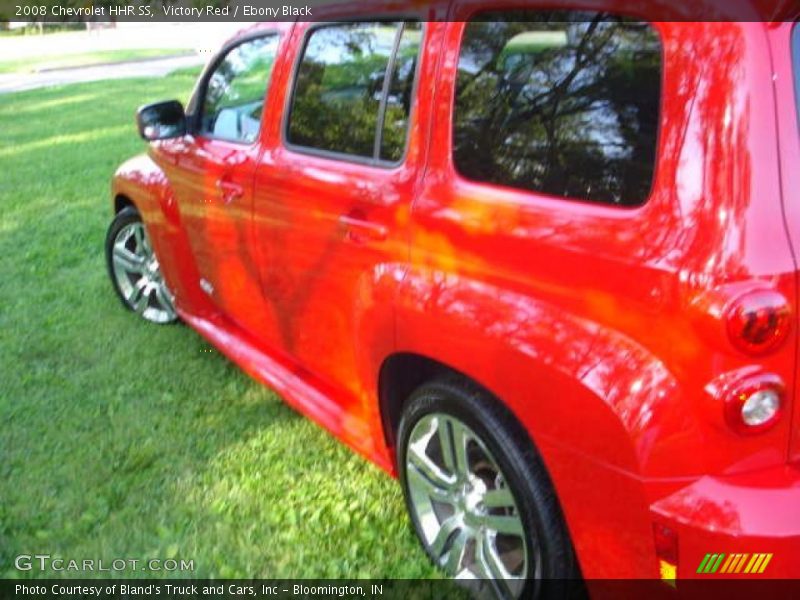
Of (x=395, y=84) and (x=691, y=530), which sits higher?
(x=395, y=84)

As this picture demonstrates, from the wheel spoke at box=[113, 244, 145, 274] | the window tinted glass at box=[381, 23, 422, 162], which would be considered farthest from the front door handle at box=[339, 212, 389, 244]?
the wheel spoke at box=[113, 244, 145, 274]

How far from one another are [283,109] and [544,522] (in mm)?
1864

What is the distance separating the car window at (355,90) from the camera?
2.64m

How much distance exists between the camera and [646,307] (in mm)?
1852

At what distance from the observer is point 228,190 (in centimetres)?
345

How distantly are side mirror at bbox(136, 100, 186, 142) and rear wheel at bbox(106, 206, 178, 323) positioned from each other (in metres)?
0.82

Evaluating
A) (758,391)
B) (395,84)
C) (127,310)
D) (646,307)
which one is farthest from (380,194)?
(127,310)

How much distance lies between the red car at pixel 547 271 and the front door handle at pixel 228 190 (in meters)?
0.07

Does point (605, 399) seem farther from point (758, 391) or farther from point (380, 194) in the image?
point (380, 194)

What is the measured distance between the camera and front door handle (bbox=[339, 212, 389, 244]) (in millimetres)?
2570

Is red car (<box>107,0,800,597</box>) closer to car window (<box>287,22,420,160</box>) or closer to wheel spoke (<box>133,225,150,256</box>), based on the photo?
car window (<box>287,22,420,160</box>)

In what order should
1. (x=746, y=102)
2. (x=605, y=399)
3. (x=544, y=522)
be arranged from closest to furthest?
1. (x=746, y=102)
2. (x=605, y=399)
3. (x=544, y=522)

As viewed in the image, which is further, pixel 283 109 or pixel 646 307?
pixel 283 109

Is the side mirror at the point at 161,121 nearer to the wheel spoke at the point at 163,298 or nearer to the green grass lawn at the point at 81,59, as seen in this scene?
the wheel spoke at the point at 163,298
